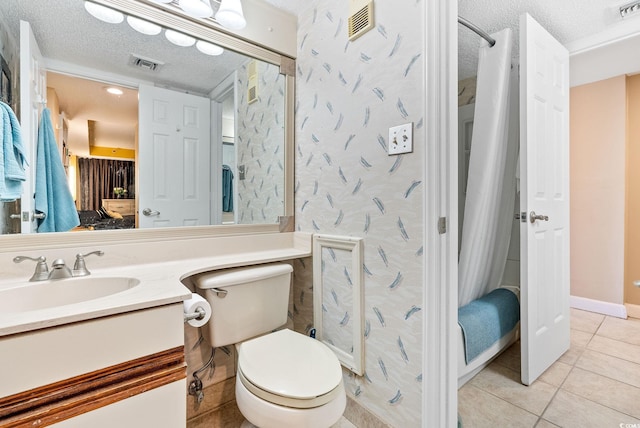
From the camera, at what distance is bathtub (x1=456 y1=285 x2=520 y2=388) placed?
1.52 metres

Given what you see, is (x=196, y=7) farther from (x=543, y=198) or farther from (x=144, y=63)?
(x=543, y=198)

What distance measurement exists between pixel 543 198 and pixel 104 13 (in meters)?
2.38

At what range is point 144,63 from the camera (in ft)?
4.48

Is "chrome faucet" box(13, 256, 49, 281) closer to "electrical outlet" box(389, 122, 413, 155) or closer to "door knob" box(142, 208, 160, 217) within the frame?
"door knob" box(142, 208, 160, 217)

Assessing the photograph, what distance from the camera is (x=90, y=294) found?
41.4 inches

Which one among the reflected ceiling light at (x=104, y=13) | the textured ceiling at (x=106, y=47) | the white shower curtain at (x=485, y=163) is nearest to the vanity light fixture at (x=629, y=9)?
the white shower curtain at (x=485, y=163)

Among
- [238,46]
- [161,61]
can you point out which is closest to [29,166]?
[161,61]

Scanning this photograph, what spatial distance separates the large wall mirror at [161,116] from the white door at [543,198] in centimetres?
131

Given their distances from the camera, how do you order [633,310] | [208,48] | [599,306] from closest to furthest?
[208,48] → [633,310] → [599,306]

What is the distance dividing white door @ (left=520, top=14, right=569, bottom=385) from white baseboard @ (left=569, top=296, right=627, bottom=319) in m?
1.09

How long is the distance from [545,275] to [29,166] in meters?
2.55

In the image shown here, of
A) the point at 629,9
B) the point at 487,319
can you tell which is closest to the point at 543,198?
the point at 487,319

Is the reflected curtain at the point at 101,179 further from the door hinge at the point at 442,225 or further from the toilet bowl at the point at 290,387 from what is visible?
the door hinge at the point at 442,225

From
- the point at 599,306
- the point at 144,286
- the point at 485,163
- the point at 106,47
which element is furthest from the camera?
the point at 599,306
